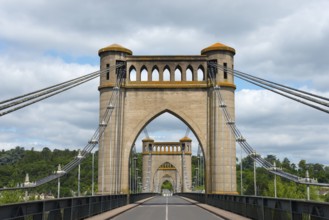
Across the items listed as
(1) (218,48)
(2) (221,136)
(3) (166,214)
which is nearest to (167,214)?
(3) (166,214)

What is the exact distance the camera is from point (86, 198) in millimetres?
19953

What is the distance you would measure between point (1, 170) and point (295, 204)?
136023mm

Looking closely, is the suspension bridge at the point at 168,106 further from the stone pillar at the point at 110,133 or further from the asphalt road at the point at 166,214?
the asphalt road at the point at 166,214

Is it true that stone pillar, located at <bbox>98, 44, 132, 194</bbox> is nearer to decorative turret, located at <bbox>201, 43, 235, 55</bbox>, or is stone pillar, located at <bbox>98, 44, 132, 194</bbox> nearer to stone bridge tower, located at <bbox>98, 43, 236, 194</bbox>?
stone bridge tower, located at <bbox>98, 43, 236, 194</bbox>

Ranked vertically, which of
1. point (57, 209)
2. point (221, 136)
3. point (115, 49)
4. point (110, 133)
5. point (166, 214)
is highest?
point (115, 49)

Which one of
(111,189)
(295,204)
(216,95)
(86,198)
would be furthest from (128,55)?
(295,204)

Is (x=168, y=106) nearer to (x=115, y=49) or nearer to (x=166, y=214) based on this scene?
(x=115, y=49)

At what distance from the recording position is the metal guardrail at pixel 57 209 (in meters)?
11.0

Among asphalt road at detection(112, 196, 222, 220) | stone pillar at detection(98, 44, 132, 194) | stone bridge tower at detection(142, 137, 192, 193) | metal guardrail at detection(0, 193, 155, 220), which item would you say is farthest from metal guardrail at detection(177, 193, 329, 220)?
stone bridge tower at detection(142, 137, 192, 193)

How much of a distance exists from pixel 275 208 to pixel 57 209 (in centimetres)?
700

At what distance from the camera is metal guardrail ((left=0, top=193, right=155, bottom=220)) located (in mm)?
10959

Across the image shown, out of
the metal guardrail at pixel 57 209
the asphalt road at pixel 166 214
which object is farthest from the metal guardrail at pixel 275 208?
the metal guardrail at pixel 57 209

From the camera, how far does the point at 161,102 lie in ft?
143

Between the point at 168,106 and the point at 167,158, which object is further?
the point at 167,158
